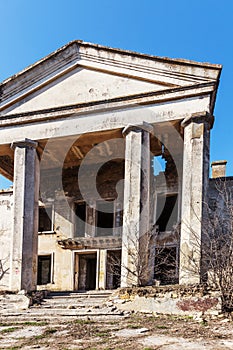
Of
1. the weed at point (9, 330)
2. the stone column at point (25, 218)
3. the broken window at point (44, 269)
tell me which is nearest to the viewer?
the weed at point (9, 330)

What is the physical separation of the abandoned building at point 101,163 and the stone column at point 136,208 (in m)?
0.04

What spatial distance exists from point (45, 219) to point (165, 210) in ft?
21.2

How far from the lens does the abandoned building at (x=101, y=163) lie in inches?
543

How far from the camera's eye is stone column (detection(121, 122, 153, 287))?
1330 cm

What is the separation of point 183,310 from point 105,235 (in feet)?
28.6

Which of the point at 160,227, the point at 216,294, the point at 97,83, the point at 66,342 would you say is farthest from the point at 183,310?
the point at 97,83

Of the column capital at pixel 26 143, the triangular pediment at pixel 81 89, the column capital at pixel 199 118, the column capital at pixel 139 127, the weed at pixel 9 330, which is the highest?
the triangular pediment at pixel 81 89

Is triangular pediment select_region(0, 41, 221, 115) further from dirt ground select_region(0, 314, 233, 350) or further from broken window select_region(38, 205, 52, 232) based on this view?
dirt ground select_region(0, 314, 233, 350)

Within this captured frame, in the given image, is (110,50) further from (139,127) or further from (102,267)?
(102,267)

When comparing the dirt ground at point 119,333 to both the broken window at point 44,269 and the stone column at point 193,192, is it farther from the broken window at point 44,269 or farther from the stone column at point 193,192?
the broken window at point 44,269

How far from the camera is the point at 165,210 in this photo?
19.0 meters

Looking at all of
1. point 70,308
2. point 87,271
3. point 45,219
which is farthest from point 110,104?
point 87,271

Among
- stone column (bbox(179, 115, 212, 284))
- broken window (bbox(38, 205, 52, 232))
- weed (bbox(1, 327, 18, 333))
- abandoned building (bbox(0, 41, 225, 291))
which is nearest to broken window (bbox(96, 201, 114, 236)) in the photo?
abandoned building (bbox(0, 41, 225, 291))

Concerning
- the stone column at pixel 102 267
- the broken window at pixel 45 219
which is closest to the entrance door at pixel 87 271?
the stone column at pixel 102 267
